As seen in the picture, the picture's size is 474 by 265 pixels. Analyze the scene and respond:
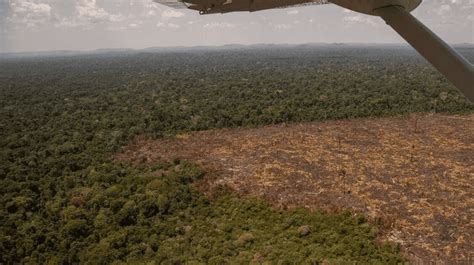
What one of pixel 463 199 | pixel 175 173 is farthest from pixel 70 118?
pixel 463 199

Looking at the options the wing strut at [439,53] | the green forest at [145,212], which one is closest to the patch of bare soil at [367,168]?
the green forest at [145,212]

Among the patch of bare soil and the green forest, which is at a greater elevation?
the patch of bare soil

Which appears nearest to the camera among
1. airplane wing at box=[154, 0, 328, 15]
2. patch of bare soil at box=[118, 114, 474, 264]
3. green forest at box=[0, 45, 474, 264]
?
airplane wing at box=[154, 0, 328, 15]

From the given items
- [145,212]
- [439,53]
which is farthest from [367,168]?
[439,53]

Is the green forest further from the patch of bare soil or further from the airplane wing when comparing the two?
the airplane wing

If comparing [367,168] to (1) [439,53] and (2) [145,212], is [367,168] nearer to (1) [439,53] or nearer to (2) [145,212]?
(2) [145,212]

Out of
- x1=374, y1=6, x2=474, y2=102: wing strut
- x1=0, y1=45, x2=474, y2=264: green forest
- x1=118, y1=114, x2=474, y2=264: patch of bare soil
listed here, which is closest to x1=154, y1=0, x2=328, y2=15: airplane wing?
x1=374, y1=6, x2=474, y2=102: wing strut

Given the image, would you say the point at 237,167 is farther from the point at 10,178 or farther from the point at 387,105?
the point at 387,105
